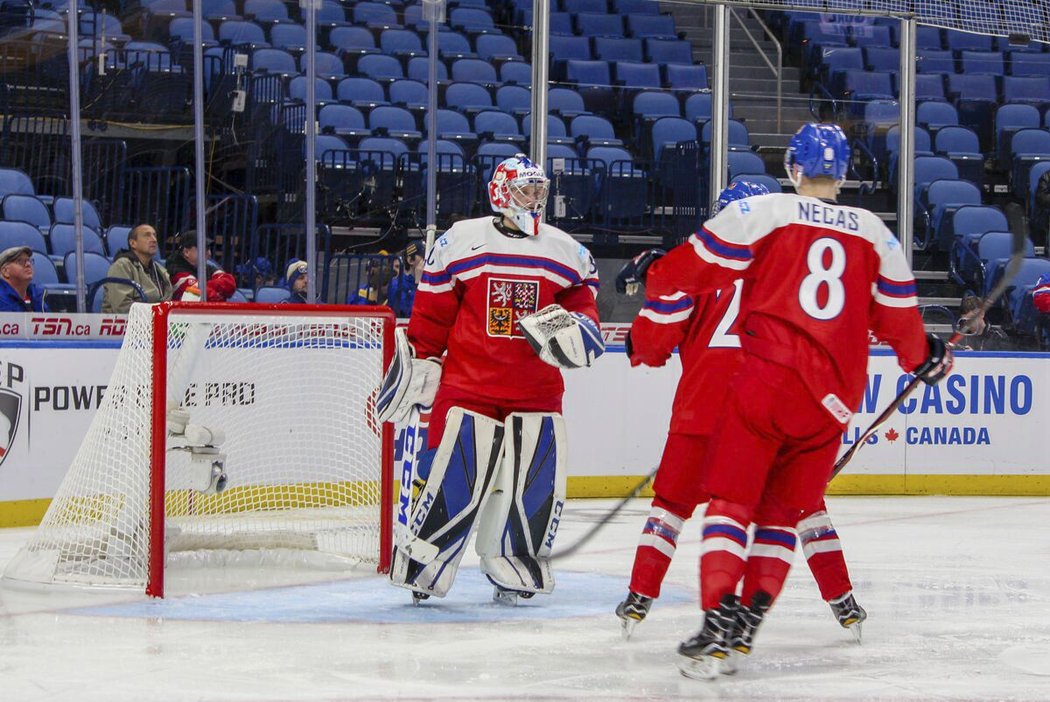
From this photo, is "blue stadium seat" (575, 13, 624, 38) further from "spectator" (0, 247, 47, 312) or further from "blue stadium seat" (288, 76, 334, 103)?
"spectator" (0, 247, 47, 312)

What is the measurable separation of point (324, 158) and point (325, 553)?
111 inches

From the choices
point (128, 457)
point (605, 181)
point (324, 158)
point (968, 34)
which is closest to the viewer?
point (128, 457)

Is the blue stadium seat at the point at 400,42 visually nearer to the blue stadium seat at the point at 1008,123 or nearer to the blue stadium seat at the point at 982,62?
the blue stadium seat at the point at 982,62

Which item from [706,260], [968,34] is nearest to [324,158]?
[968,34]

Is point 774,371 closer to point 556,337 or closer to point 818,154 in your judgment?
point 818,154

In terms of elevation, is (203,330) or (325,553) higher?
(203,330)

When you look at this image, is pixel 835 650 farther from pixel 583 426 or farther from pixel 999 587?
pixel 583 426

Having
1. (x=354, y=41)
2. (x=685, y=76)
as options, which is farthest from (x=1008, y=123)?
(x=354, y=41)

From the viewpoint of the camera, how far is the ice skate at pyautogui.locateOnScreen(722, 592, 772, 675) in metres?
3.55

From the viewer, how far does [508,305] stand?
14.8 feet

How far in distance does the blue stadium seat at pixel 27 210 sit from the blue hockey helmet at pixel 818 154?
156 inches

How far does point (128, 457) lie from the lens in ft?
15.7

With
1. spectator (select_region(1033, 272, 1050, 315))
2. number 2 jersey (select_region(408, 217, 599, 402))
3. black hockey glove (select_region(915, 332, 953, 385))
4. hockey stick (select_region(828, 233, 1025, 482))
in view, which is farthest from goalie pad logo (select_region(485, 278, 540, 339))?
spectator (select_region(1033, 272, 1050, 315))

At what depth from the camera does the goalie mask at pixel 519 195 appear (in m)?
4.55
